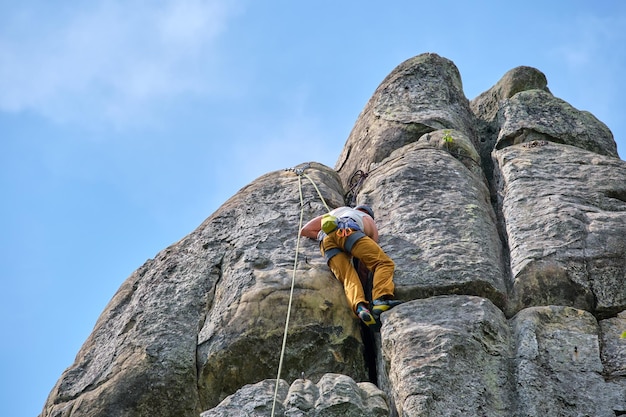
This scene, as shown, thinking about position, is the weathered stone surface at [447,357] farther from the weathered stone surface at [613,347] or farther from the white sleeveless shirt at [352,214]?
the white sleeveless shirt at [352,214]

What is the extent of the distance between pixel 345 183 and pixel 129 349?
4.90m

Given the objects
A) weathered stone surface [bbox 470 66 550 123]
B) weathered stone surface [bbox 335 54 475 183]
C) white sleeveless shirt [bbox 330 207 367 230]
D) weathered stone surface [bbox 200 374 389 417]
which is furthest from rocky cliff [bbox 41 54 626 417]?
weathered stone surface [bbox 470 66 550 123]

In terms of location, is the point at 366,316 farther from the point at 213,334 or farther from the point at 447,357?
the point at 213,334

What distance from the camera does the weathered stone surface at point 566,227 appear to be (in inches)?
421

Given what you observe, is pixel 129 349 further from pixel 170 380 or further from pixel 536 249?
pixel 536 249

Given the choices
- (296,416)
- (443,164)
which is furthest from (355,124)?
(296,416)

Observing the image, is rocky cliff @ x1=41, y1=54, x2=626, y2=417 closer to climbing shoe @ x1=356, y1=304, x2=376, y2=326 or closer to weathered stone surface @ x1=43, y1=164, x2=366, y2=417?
weathered stone surface @ x1=43, y1=164, x2=366, y2=417

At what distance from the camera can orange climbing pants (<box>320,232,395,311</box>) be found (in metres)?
10.9

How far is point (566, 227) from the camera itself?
37.0 feet

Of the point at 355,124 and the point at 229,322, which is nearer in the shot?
Answer: the point at 229,322

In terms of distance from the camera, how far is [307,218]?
41.7ft

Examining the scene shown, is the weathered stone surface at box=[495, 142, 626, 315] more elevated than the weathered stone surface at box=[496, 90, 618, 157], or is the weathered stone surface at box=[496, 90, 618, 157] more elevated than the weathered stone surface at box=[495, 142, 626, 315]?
the weathered stone surface at box=[496, 90, 618, 157]

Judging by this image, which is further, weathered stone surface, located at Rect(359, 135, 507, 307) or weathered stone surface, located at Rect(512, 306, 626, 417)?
weathered stone surface, located at Rect(359, 135, 507, 307)

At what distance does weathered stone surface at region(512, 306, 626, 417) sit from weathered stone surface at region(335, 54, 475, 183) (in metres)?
4.89
